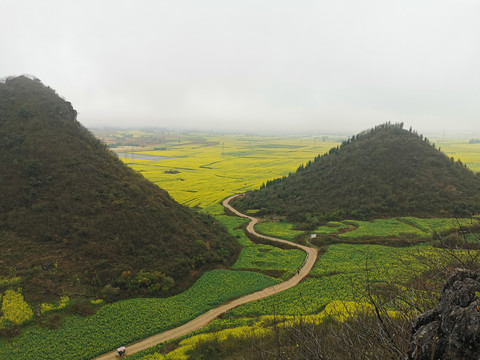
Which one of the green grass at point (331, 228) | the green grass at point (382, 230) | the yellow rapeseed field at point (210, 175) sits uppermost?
the yellow rapeseed field at point (210, 175)

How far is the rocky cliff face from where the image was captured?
623 cm

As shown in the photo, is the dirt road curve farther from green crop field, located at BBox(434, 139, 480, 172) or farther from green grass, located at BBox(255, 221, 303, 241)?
green crop field, located at BBox(434, 139, 480, 172)

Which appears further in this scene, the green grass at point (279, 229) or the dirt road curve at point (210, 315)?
the green grass at point (279, 229)

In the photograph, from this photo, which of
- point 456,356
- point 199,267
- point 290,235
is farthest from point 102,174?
point 456,356

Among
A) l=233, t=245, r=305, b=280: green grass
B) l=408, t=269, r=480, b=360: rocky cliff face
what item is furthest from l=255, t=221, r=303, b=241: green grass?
l=408, t=269, r=480, b=360: rocky cliff face

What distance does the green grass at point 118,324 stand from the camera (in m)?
23.3

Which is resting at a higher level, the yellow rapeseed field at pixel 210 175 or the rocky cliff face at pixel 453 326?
the rocky cliff face at pixel 453 326

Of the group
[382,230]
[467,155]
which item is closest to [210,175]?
[382,230]

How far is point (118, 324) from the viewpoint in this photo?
2728 cm

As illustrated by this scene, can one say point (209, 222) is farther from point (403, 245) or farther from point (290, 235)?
point (403, 245)

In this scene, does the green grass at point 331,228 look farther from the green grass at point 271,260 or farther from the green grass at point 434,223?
the green grass at point 434,223

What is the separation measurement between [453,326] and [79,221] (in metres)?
43.3

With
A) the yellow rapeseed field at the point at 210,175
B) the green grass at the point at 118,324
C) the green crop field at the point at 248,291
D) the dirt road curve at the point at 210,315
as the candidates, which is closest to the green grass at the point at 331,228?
the green crop field at the point at 248,291

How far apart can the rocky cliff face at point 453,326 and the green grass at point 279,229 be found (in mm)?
48202
